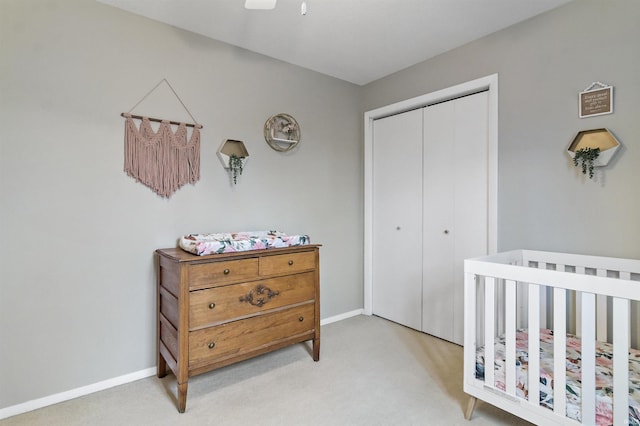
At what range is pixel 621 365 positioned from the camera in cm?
124

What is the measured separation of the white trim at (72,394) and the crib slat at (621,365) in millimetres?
2474

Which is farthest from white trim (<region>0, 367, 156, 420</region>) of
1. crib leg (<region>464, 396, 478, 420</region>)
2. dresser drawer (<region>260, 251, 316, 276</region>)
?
crib leg (<region>464, 396, 478, 420</region>)

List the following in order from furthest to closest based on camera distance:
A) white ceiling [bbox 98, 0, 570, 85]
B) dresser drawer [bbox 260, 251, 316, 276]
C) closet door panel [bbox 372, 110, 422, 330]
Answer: closet door panel [bbox 372, 110, 422, 330]
dresser drawer [bbox 260, 251, 316, 276]
white ceiling [bbox 98, 0, 570, 85]

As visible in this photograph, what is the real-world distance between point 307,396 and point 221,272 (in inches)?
35.1

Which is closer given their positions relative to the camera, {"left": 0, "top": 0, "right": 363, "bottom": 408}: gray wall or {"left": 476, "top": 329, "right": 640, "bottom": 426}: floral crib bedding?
{"left": 476, "top": 329, "right": 640, "bottom": 426}: floral crib bedding

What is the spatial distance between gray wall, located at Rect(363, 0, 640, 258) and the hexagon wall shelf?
1.5 inches

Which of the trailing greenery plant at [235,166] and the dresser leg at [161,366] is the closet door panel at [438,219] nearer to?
the trailing greenery plant at [235,166]

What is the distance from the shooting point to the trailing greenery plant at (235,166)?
8.24 ft

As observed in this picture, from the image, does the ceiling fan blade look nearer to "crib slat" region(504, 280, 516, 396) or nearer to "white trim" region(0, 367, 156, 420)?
"crib slat" region(504, 280, 516, 396)

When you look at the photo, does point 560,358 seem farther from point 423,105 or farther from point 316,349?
point 423,105

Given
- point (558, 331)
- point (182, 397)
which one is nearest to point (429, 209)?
point (558, 331)

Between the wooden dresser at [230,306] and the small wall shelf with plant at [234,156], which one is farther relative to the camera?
the small wall shelf with plant at [234,156]

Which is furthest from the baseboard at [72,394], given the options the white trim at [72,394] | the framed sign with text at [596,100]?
the framed sign with text at [596,100]

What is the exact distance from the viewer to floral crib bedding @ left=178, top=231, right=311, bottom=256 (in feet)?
6.30
